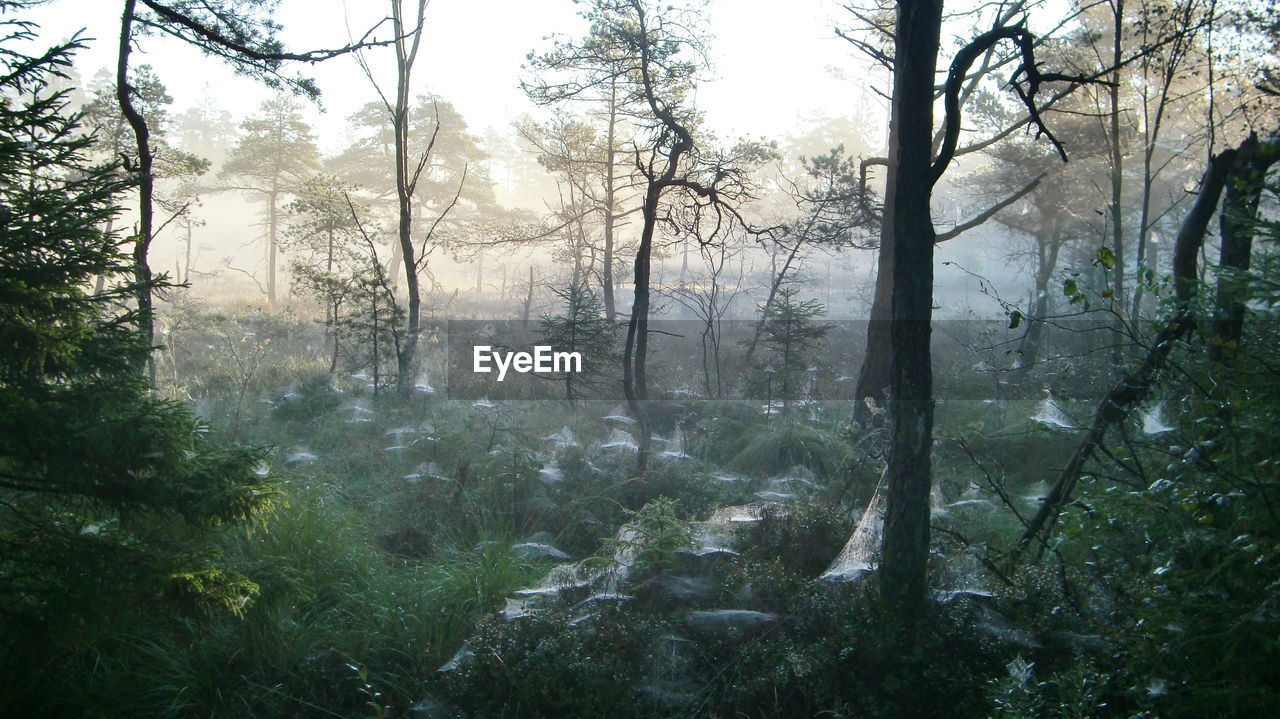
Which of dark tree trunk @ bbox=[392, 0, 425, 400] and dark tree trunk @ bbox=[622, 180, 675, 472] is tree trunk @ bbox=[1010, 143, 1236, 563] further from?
dark tree trunk @ bbox=[392, 0, 425, 400]

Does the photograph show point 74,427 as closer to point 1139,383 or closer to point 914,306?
point 914,306

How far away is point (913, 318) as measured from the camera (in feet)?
14.0

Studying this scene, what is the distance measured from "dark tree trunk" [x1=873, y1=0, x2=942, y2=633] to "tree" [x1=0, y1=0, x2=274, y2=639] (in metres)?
3.61

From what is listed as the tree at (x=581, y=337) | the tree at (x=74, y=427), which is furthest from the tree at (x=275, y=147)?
the tree at (x=74, y=427)

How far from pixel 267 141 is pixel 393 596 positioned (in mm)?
30703

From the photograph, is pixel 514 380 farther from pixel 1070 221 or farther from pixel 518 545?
pixel 1070 221

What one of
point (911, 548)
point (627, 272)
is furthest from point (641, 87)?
point (911, 548)

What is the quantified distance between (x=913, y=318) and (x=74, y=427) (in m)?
4.33

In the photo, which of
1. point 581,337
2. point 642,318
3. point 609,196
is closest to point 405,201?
point 581,337

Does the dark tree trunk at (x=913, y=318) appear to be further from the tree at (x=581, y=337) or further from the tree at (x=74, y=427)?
the tree at (x=581, y=337)

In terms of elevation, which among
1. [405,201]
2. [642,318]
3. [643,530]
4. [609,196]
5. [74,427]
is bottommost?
[643,530]

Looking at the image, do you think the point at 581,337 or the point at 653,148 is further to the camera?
the point at 581,337

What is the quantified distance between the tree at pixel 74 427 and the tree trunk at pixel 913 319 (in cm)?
360

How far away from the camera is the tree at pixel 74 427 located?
3.58m
